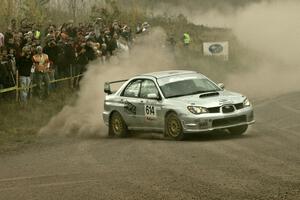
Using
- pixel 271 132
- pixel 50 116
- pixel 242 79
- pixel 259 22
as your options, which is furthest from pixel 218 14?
pixel 271 132

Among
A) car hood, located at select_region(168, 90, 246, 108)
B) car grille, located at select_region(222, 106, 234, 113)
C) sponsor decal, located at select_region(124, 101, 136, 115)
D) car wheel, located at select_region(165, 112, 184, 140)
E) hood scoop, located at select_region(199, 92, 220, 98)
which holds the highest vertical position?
hood scoop, located at select_region(199, 92, 220, 98)

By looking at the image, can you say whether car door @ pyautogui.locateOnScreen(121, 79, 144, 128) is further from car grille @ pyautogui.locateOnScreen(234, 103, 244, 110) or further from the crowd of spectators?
the crowd of spectators

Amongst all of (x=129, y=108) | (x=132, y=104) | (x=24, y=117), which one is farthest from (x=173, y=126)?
(x=24, y=117)

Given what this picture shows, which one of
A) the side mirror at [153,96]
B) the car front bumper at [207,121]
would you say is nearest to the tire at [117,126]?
the side mirror at [153,96]

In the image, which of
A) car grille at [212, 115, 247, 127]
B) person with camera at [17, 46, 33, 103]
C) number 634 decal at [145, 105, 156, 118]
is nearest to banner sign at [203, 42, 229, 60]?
person with camera at [17, 46, 33, 103]

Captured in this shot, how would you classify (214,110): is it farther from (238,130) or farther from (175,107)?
(238,130)

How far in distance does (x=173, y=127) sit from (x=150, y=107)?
0.91 meters

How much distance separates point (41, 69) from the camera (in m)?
21.9

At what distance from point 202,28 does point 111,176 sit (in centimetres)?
5036

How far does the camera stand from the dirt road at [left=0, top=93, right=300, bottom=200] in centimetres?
994

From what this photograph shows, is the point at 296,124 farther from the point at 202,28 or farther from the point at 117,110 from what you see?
the point at 202,28

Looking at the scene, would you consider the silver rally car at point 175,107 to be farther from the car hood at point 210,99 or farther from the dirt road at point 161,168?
the dirt road at point 161,168

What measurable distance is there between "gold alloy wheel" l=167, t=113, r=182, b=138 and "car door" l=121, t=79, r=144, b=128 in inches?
40.8

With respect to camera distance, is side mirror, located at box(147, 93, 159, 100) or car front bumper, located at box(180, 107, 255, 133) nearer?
car front bumper, located at box(180, 107, 255, 133)
